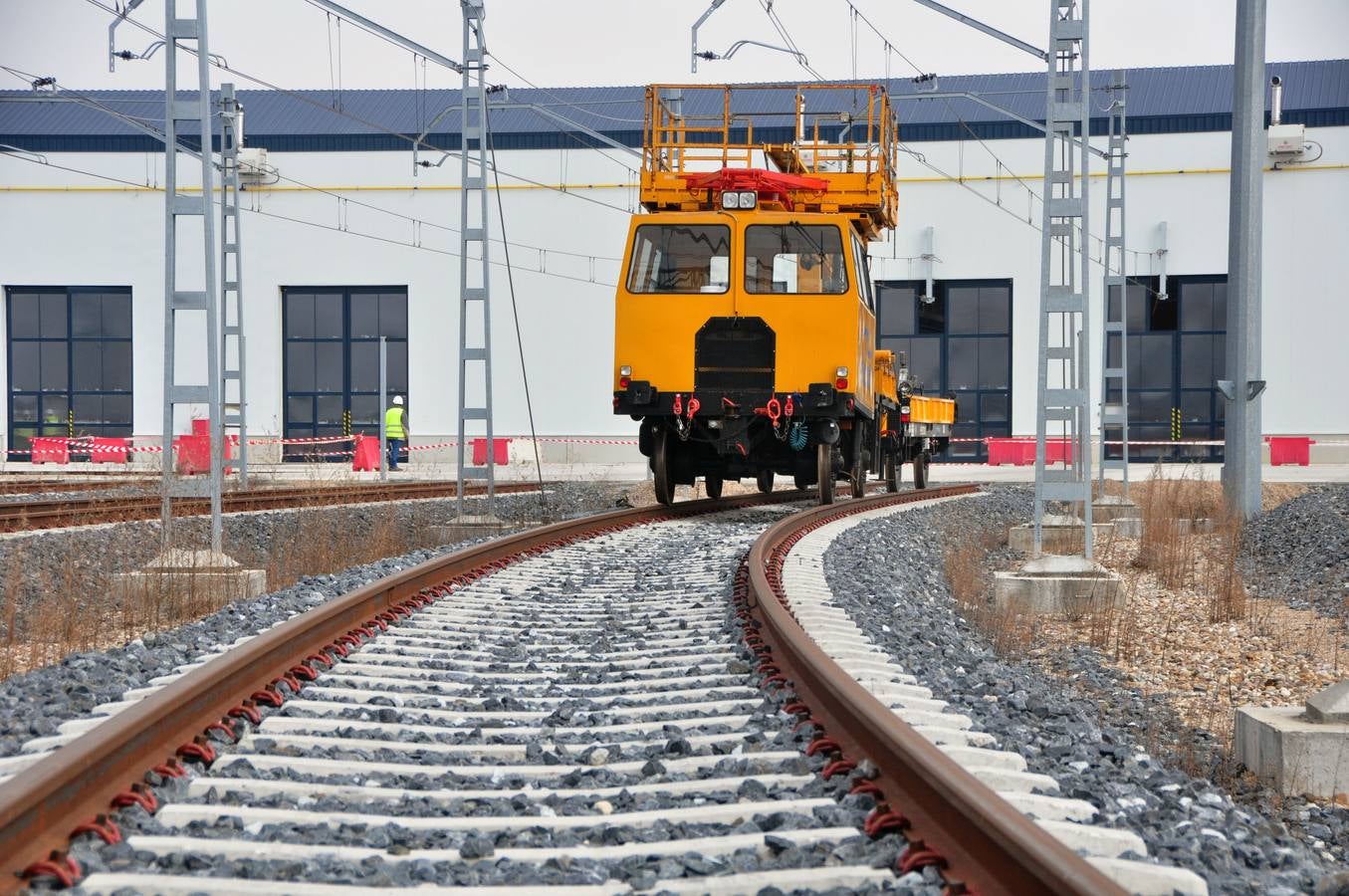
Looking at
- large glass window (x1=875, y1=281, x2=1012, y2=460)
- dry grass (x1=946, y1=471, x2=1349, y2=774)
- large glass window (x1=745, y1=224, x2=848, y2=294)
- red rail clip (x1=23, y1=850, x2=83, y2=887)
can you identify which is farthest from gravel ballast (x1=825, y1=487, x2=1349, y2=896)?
large glass window (x1=875, y1=281, x2=1012, y2=460)

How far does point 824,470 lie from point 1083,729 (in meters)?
11.0

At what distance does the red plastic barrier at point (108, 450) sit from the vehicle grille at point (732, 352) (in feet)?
89.6

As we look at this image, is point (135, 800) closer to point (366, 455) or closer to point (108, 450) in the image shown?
point (366, 455)

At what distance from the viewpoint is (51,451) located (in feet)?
130

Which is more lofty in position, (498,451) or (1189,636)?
(498,451)

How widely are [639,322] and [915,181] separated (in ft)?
91.8

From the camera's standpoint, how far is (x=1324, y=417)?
40.3 metres

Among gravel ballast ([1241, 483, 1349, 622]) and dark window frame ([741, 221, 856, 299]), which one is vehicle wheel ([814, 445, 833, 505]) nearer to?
dark window frame ([741, 221, 856, 299])

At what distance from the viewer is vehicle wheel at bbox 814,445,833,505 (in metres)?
16.6

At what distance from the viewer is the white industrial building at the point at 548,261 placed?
4109 centimetres

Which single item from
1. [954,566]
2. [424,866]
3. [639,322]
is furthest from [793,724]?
[639,322]

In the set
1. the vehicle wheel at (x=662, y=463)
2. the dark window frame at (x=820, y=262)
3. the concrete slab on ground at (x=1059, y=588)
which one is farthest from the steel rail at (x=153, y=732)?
the vehicle wheel at (x=662, y=463)

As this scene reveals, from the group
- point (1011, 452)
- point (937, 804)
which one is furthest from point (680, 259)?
point (1011, 452)

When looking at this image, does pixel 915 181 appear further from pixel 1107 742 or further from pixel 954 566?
pixel 1107 742
